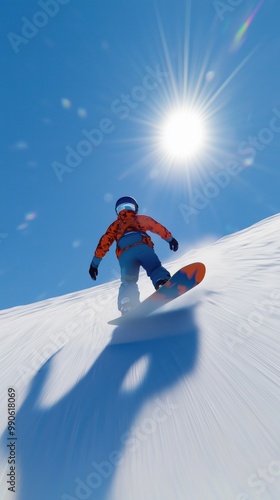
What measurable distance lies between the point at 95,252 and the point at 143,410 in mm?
2947

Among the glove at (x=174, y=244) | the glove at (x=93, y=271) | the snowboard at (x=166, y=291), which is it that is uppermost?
the glove at (x=93, y=271)

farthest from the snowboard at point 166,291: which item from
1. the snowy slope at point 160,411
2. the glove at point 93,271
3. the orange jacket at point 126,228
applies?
the glove at point 93,271

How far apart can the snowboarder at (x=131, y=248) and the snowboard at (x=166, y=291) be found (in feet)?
0.87

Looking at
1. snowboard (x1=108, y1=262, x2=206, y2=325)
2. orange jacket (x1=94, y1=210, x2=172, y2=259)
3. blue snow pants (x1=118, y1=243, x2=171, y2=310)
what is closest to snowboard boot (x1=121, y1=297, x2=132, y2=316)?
blue snow pants (x1=118, y1=243, x2=171, y2=310)

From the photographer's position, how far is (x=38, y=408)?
5.96ft

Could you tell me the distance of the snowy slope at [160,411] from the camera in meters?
1.13

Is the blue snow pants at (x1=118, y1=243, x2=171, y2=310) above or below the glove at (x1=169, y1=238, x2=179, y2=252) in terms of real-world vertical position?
below

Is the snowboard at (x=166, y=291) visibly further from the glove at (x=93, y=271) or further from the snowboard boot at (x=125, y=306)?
the glove at (x=93, y=271)

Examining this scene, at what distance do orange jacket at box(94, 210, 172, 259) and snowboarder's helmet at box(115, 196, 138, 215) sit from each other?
0.11 metres

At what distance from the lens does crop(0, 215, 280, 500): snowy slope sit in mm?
1128

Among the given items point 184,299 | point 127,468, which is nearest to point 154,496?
point 127,468

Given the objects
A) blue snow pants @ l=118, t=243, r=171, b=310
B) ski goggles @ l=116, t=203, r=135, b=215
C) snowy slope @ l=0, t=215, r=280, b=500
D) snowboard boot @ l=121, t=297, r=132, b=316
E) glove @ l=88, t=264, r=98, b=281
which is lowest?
snowy slope @ l=0, t=215, r=280, b=500

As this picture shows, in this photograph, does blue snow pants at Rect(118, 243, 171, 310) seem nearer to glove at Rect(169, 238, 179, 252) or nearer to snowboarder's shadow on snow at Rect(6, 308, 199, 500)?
glove at Rect(169, 238, 179, 252)

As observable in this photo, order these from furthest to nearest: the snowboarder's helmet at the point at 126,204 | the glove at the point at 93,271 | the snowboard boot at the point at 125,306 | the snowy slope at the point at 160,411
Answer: the snowboarder's helmet at the point at 126,204 → the glove at the point at 93,271 → the snowboard boot at the point at 125,306 → the snowy slope at the point at 160,411
